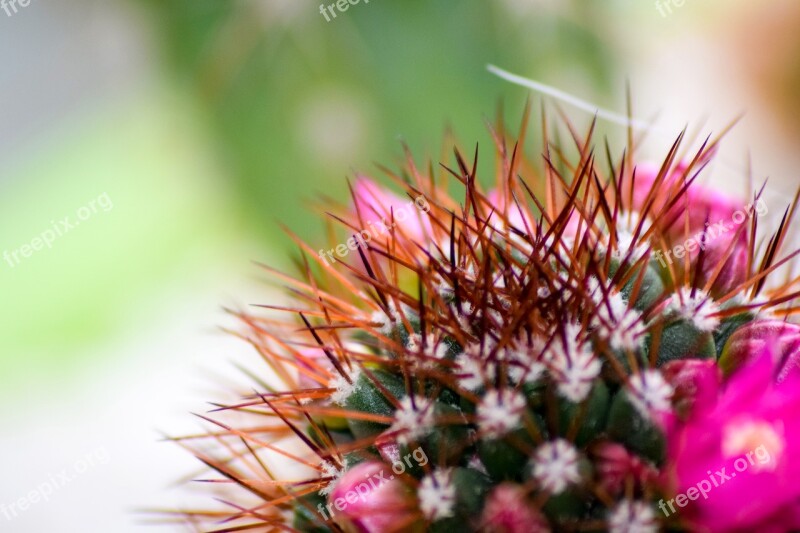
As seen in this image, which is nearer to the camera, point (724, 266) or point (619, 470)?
point (619, 470)

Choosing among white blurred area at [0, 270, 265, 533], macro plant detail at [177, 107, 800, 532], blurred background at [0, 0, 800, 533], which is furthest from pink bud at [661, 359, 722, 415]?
white blurred area at [0, 270, 265, 533]

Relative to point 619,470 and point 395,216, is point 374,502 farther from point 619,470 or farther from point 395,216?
point 395,216

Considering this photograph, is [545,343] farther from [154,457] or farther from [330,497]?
[154,457]

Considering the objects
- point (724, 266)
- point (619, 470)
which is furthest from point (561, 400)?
point (724, 266)

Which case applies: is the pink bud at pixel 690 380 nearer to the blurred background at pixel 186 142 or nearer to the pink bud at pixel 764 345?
the pink bud at pixel 764 345

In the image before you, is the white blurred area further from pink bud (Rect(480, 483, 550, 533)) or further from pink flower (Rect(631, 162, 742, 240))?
pink bud (Rect(480, 483, 550, 533))

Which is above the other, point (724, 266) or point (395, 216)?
point (395, 216)

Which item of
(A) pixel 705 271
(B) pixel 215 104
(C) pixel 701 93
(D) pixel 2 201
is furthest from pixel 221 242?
(A) pixel 705 271

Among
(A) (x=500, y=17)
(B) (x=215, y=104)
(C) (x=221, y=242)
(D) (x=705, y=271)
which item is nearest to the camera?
(D) (x=705, y=271)
